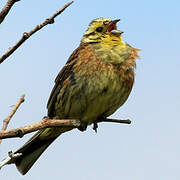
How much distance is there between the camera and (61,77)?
558cm

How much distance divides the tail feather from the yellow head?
1.40 meters

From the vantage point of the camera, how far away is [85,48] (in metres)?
5.51

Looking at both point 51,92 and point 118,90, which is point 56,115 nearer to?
point 51,92

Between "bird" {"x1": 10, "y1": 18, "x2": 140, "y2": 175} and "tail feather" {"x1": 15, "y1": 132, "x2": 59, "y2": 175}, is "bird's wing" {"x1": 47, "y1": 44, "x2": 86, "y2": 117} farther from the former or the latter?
"tail feather" {"x1": 15, "y1": 132, "x2": 59, "y2": 175}

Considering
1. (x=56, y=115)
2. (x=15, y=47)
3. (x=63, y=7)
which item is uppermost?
(x=63, y=7)

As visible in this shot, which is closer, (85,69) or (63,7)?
(63,7)

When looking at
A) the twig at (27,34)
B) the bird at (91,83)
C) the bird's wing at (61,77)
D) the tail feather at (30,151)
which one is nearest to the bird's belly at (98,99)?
the bird at (91,83)

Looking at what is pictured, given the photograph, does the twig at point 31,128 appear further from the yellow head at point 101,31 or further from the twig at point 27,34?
the yellow head at point 101,31

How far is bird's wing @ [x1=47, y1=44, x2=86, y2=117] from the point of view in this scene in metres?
5.48

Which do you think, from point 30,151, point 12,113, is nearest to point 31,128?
point 12,113

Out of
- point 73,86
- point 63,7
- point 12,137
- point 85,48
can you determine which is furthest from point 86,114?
point 63,7

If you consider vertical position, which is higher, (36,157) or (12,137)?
(12,137)

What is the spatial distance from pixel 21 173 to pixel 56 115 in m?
0.86

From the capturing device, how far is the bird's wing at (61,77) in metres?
5.48
